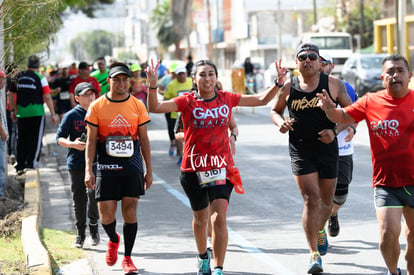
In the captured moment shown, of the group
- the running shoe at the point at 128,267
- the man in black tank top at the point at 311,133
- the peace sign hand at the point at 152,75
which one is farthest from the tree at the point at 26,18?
the man in black tank top at the point at 311,133

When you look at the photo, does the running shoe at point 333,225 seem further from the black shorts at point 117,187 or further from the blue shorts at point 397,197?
the blue shorts at point 397,197

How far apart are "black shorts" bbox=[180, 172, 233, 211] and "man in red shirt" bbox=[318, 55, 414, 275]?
1.37 m

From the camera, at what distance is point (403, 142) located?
6520mm

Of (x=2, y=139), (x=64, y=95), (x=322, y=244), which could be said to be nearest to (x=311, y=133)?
(x=322, y=244)

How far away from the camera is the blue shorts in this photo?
6.54 m

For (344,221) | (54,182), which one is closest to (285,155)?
(54,182)

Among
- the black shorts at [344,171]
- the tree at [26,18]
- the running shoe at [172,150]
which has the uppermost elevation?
the tree at [26,18]

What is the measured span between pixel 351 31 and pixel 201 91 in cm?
5638

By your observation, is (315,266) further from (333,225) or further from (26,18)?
(26,18)

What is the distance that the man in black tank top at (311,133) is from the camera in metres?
7.71

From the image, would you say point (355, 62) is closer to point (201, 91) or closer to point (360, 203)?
point (360, 203)

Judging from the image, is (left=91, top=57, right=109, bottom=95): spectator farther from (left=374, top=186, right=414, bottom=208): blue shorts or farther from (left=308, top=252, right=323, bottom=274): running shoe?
(left=374, top=186, right=414, bottom=208): blue shorts

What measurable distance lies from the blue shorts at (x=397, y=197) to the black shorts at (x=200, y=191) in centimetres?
139

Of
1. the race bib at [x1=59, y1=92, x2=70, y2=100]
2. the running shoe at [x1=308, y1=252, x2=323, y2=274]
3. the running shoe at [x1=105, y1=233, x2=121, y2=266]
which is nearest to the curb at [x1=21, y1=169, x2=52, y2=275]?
the running shoe at [x1=105, y1=233, x2=121, y2=266]
